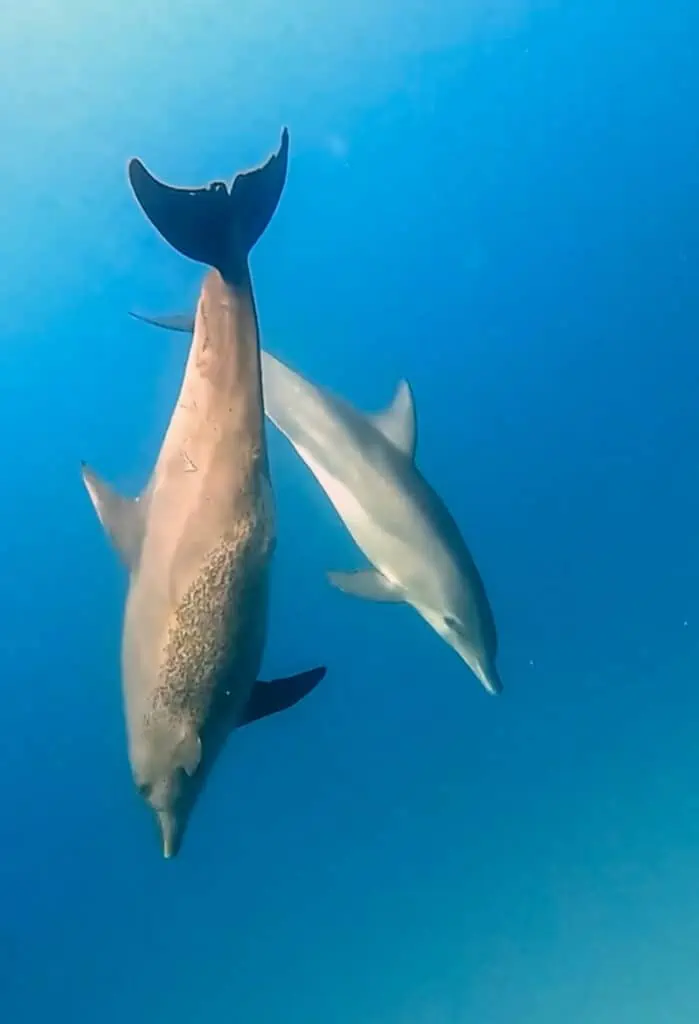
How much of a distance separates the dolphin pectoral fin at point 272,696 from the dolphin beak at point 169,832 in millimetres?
408

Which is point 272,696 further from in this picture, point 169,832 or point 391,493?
point 391,493

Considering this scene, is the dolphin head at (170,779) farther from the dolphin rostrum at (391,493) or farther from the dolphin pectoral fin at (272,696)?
the dolphin rostrum at (391,493)

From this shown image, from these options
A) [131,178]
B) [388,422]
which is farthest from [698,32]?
[131,178]

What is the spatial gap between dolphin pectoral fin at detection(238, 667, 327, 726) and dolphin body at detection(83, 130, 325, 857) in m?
0.30

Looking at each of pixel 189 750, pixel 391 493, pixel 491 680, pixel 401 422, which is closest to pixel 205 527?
pixel 189 750

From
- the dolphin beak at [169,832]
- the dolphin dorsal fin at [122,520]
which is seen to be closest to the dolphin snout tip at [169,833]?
the dolphin beak at [169,832]

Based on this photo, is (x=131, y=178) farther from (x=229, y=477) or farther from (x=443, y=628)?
(x=443, y=628)

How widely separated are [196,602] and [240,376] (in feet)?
2.18

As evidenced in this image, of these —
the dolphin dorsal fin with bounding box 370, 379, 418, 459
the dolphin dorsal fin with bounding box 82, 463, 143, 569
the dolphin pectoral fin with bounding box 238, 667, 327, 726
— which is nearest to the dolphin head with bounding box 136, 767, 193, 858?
the dolphin pectoral fin with bounding box 238, 667, 327, 726

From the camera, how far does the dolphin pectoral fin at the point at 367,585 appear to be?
5059mm

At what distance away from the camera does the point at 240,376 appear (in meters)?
3.08

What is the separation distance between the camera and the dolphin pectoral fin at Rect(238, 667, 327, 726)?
362cm

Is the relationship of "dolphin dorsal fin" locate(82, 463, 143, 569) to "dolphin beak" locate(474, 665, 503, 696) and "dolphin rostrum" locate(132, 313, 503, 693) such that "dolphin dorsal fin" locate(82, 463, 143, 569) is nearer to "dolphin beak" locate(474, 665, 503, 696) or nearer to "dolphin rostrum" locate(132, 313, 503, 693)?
"dolphin rostrum" locate(132, 313, 503, 693)

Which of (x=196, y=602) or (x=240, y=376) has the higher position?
(x=240, y=376)
